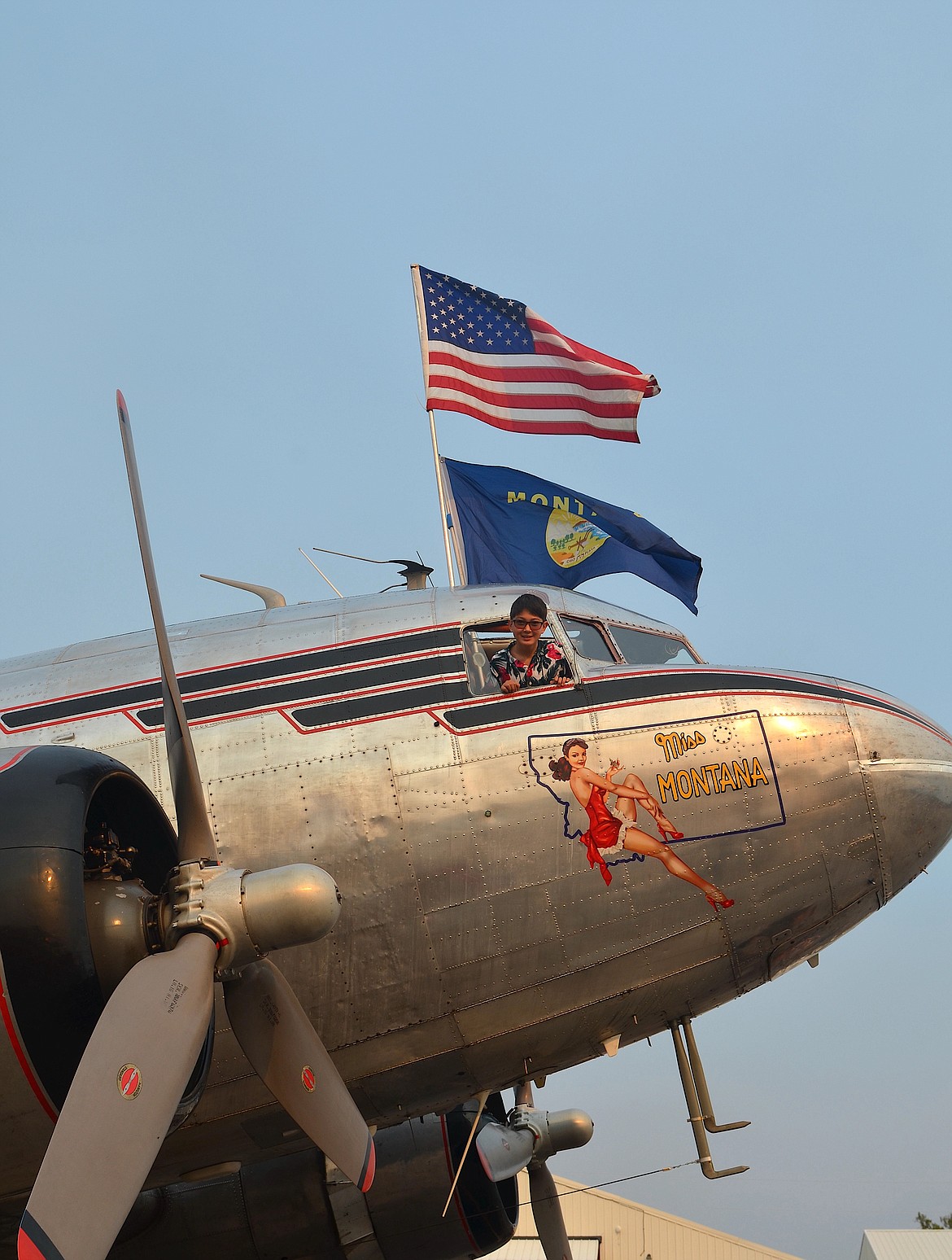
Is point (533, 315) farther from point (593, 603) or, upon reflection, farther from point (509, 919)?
point (509, 919)

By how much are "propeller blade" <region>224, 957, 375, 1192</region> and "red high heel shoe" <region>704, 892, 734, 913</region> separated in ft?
10.7

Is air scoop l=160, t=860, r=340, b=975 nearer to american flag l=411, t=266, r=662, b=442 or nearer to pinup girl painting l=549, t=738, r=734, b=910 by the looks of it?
pinup girl painting l=549, t=738, r=734, b=910

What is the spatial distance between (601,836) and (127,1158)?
14.3ft

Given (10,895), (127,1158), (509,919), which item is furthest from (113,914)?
(509,919)

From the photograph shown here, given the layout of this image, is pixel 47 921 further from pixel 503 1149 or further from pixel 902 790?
pixel 503 1149

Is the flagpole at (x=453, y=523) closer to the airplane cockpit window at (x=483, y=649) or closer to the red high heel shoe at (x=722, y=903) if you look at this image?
the airplane cockpit window at (x=483, y=649)

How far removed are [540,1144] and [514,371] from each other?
35.4 feet

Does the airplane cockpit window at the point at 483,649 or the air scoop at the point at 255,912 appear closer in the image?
the air scoop at the point at 255,912

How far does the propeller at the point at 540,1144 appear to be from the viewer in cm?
1340

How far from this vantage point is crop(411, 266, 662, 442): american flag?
19.0m

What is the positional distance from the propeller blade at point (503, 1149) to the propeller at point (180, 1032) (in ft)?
13.1

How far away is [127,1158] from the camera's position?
7.59 meters

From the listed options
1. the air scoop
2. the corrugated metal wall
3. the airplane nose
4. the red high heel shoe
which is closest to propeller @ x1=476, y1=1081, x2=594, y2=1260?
the red high heel shoe

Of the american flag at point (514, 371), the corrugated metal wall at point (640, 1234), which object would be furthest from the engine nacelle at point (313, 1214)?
the corrugated metal wall at point (640, 1234)
